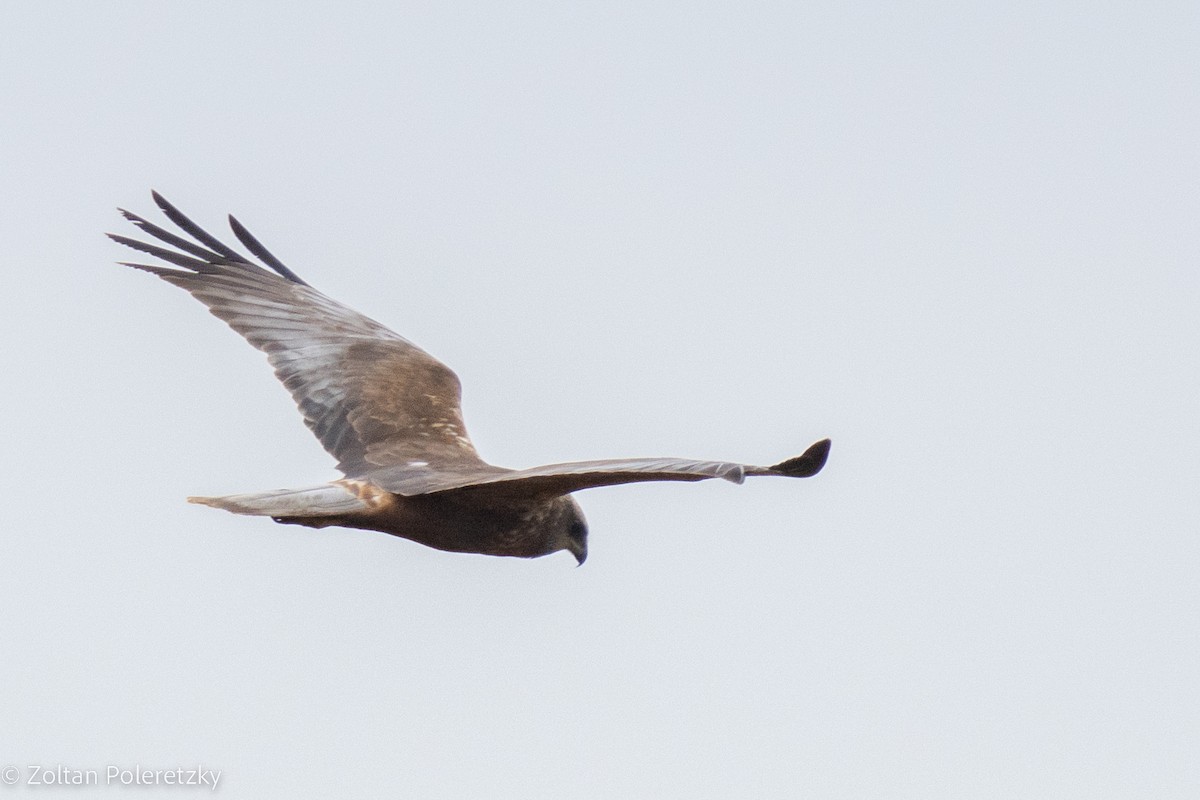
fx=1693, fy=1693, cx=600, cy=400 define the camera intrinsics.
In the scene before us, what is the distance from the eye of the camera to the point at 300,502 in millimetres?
7219

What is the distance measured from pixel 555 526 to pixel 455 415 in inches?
47.8

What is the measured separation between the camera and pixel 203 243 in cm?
980

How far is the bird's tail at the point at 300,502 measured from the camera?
7074mm

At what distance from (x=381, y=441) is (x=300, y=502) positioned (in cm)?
123

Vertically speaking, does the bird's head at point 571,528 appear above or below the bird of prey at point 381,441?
below

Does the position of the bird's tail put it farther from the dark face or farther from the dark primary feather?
the dark primary feather

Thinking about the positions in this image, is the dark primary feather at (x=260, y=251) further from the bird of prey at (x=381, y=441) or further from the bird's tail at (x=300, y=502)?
the bird's tail at (x=300, y=502)

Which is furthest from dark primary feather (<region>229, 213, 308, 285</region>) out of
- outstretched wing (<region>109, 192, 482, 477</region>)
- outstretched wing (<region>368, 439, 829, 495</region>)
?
outstretched wing (<region>368, 439, 829, 495</region>)

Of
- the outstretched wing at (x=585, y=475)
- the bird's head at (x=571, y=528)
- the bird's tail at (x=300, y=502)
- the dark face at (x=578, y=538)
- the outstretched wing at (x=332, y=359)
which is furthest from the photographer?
the outstretched wing at (x=332, y=359)

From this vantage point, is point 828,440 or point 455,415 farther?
point 455,415

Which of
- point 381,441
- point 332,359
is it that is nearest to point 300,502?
point 381,441

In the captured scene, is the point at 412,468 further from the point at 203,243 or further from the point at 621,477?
the point at 203,243

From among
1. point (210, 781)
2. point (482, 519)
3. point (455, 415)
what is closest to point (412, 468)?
point (482, 519)

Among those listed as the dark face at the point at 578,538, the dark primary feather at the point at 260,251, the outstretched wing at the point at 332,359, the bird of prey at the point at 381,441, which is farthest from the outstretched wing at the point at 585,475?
the dark primary feather at the point at 260,251
